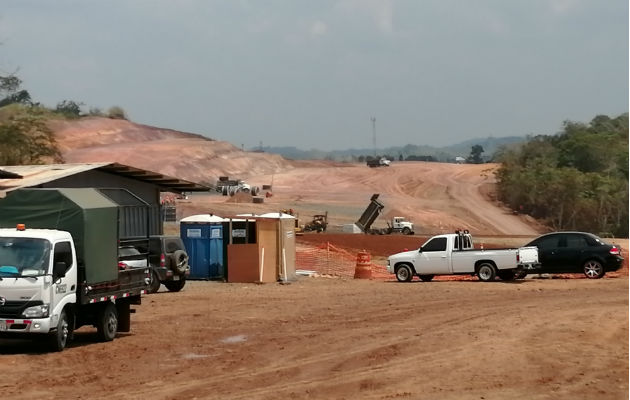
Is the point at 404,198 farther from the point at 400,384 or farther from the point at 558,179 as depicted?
the point at 400,384

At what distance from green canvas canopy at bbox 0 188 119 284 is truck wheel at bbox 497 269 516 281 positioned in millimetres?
17897

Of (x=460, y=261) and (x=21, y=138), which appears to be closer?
(x=460, y=261)

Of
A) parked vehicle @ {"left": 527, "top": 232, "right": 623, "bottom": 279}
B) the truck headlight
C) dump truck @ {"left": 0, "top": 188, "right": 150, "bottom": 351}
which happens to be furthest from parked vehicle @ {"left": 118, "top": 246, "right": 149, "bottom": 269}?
parked vehicle @ {"left": 527, "top": 232, "right": 623, "bottom": 279}

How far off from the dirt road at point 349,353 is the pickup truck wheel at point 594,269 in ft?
25.5

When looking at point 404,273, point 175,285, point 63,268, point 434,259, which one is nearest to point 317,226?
point 404,273

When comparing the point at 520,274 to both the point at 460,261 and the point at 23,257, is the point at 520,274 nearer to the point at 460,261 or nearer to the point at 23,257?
the point at 460,261

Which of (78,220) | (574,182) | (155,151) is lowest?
(78,220)

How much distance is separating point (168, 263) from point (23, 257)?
44.8 ft

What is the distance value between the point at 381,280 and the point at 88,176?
11.1m

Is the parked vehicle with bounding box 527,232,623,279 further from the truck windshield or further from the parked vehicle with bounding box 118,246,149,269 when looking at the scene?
the truck windshield

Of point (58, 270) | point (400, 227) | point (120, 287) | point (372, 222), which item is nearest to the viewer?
point (58, 270)

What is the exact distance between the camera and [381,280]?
37.1 metres

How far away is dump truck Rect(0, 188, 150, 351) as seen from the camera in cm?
1653

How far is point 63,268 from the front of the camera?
1692 cm
